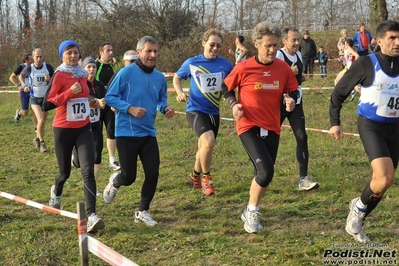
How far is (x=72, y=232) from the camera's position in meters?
5.42

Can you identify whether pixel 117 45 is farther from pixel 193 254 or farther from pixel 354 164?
pixel 193 254

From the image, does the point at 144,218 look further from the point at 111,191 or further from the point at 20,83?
the point at 20,83

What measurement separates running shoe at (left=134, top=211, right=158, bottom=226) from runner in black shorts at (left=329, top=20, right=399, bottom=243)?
2.11m

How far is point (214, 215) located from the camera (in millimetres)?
5895

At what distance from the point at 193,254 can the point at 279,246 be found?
0.82 metres

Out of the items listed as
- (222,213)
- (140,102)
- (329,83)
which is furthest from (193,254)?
(329,83)

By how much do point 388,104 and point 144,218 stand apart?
9.17ft

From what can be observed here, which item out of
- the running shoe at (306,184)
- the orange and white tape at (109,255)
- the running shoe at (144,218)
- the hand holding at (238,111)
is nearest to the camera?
the orange and white tape at (109,255)

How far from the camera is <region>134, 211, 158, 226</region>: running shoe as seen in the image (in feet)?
18.3

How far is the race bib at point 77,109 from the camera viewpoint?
Answer: 5.59 meters

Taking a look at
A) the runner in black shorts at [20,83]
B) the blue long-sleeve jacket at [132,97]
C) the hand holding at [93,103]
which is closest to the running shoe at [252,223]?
the blue long-sleeve jacket at [132,97]

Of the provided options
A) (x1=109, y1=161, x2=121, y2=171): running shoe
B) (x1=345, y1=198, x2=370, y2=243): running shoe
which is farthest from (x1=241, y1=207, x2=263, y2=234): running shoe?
(x1=109, y1=161, x2=121, y2=171): running shoe

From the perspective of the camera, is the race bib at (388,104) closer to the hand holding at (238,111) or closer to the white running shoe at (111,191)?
the hand holding at (238,111)

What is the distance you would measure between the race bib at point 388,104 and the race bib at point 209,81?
2.46m
